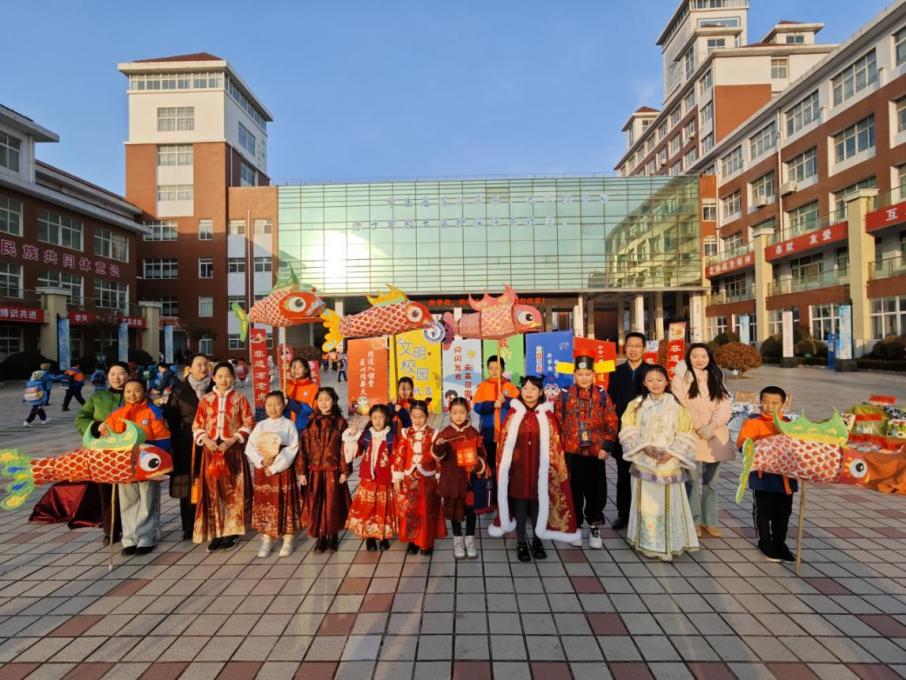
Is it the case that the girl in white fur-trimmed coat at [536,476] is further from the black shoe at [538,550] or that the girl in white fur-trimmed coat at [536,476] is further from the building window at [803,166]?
the building window at [803,166]

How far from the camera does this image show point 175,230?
3472 centimetres

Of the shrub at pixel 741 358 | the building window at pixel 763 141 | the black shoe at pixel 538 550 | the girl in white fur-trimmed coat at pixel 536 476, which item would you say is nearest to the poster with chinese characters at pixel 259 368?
the girl in white fur-trimmed coat at pixel 536 476

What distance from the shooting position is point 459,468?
380 cm

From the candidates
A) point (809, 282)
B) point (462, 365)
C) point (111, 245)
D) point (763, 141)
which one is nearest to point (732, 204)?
point (763, 141)

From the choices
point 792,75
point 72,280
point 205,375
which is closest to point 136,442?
point 205,375

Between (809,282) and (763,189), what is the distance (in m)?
8.64

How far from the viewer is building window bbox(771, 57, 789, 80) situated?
114 ft

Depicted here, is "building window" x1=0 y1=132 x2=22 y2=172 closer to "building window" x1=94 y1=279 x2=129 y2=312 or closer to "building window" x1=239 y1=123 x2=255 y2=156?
"building window" x1=94 y1=279 x2=129 y2=312

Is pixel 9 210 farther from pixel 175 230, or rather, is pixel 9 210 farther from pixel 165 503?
pixel 165 503

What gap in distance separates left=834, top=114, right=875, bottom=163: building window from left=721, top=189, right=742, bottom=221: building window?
843 cm

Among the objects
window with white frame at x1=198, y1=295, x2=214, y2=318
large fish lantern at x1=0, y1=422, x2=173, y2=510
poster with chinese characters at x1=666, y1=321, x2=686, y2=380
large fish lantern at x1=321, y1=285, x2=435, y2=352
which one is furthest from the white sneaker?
window with white frame at x1=198, y1=295, x2=214, y2=318

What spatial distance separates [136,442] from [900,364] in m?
23.2

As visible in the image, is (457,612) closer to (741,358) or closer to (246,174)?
(741,358)

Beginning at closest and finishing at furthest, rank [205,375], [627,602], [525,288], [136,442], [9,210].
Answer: [627,602] → [136,442] → [205,375] → [9,210] → [525,288]
